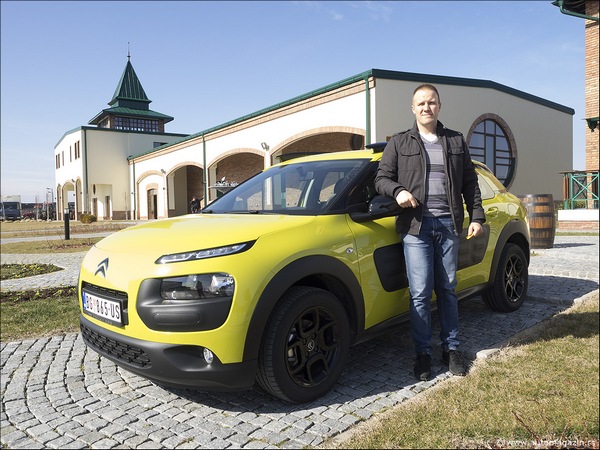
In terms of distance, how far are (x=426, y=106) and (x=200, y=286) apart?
76.4 inches

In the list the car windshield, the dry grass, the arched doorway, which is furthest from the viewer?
the arched doorway

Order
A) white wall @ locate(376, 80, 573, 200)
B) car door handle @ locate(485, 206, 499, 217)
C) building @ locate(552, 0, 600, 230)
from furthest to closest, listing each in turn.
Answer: white wall @ locate(376, 80, 573, 200) → building @ locate(552, 0, 600, 230) → car door handle @ locate(485, 206, 499, 217)

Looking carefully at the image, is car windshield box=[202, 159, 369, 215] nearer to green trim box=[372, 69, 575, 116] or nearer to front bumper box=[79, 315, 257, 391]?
front bumper box=[79, 315, 257, 391]

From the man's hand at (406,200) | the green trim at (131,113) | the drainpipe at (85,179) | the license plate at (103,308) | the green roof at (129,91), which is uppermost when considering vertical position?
the green roof at (129,91)

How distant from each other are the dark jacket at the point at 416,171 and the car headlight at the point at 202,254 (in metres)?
1.14

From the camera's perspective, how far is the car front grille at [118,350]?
269 centimetres

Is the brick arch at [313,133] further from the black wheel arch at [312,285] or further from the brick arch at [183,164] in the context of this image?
the black wheel arch at [312,285]

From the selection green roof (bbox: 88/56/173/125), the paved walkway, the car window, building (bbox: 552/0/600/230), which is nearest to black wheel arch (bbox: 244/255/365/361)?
the paved walkway

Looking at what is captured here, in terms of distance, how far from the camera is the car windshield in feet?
10.9

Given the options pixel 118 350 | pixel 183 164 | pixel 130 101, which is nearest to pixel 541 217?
pixel 118 350

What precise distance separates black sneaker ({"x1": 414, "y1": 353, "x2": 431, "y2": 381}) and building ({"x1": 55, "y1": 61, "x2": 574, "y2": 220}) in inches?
83.5

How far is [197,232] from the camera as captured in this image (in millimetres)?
2867

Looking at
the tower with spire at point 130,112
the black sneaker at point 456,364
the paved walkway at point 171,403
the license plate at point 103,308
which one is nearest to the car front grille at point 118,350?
the license plate at point 103,308

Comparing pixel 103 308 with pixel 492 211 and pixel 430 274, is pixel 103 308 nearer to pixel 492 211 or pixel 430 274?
pixel 430 274
